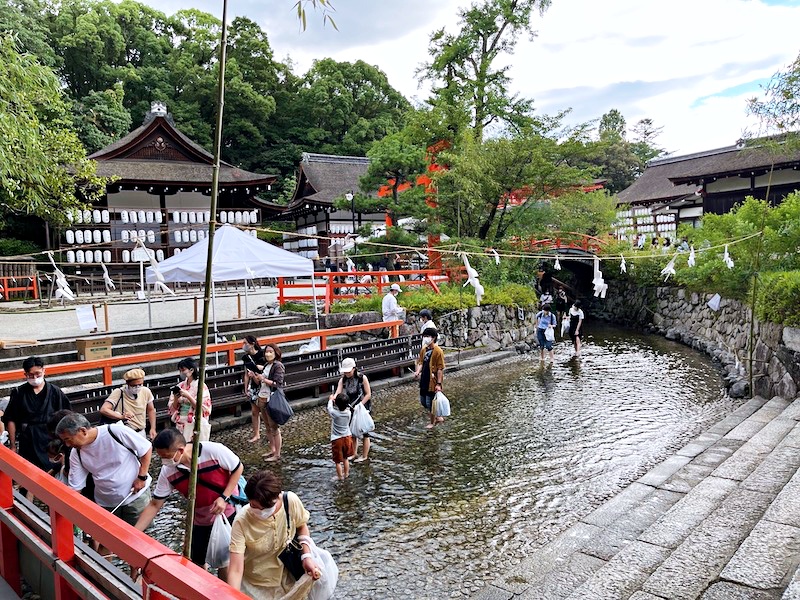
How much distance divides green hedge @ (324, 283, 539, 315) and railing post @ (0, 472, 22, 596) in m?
12.5

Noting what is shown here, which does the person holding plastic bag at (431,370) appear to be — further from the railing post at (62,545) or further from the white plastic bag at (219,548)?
the railing post at (62,545)

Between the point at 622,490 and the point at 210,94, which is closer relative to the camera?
the point at 622,490

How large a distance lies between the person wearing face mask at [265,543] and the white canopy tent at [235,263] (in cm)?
953

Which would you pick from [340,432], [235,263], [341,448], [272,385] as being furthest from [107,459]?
[235,263]

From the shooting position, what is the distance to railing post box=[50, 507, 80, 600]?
3.64 m

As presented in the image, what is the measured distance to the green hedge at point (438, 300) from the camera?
1664cm

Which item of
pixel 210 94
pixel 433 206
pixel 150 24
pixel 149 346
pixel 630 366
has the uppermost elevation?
pixel 150 24

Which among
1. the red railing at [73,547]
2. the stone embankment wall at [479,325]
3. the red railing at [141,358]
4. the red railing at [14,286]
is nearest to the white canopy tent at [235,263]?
the red railing at [141,358]

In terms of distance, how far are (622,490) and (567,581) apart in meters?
2.55

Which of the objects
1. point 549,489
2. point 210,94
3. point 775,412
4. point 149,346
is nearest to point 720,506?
point 549,489

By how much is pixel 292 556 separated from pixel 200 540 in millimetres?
1084

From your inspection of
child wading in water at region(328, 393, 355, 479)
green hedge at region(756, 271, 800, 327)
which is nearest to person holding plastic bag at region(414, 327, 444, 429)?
child wading in water at region(328, 393, 355, 479)

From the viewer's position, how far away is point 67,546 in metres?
3.68

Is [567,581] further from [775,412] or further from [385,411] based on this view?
[775,412]
